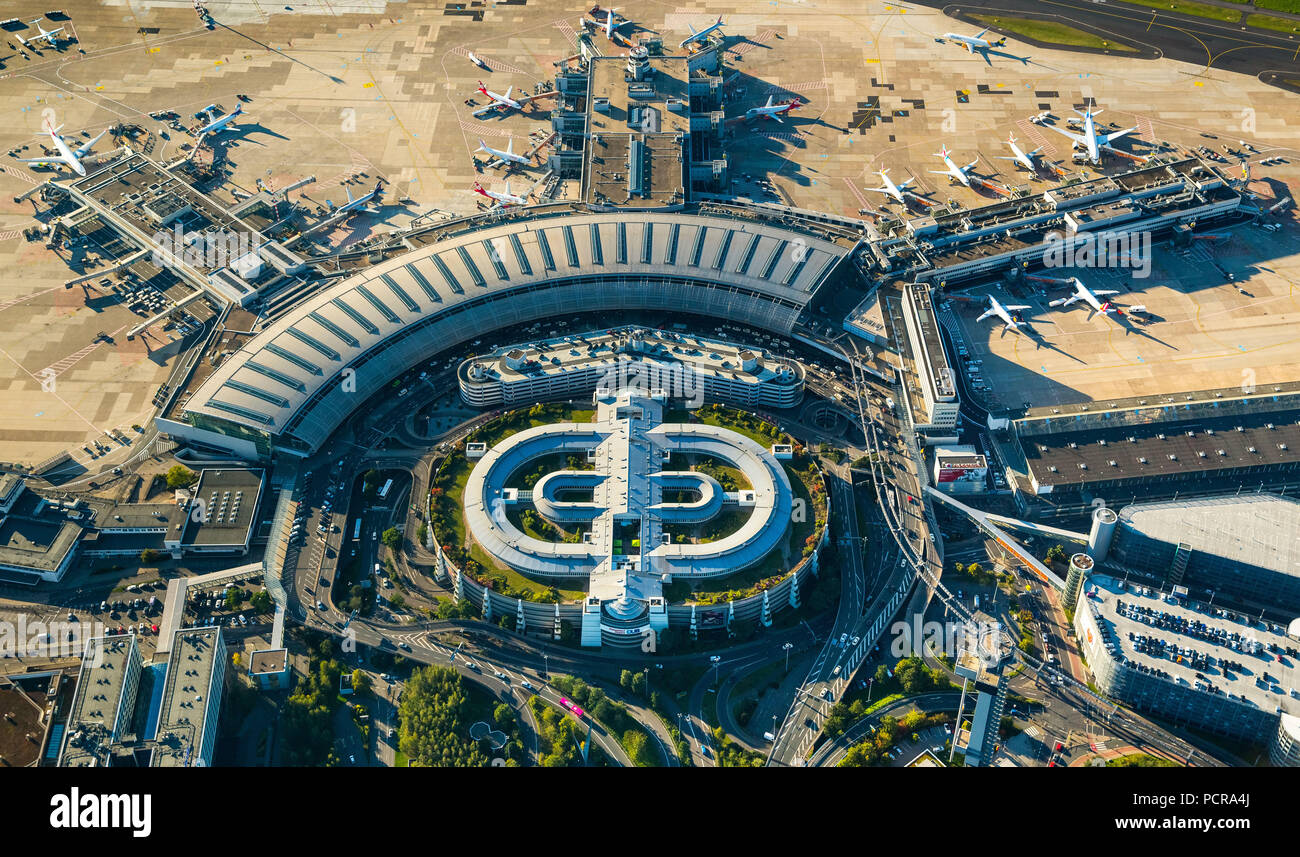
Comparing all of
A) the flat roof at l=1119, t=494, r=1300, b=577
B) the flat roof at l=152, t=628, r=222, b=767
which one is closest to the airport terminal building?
the flat roof at l=1119, t=494, r=1300, b=577

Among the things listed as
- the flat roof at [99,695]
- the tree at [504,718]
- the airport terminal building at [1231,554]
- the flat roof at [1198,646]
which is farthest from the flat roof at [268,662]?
the airport terminal building at [1231,554]

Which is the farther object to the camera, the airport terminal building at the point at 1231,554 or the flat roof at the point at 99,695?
the airport terminal building at the point at 1231,554

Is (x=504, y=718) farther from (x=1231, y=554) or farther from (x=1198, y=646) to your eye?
(x=1231, y=554)

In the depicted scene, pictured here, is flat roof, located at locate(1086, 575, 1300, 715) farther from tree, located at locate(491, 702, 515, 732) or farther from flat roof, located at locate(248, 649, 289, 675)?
flat roof, located at locate(248, 649, 289, 675)

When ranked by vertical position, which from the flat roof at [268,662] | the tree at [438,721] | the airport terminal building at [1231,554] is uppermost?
the airport terminal building at [1231,554]

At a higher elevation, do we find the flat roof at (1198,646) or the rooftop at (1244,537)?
the rooftop at (1244,537)

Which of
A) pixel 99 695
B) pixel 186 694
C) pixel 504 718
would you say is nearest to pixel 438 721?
pixel 504 718

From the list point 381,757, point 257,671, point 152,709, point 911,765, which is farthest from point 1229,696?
point 152,709

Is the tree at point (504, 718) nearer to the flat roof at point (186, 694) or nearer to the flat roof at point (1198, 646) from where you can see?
the flat roof at point (186, 694)
